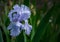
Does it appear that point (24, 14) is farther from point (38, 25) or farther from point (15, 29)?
point (38, 25)

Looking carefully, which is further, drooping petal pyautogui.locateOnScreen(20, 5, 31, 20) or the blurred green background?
the blurred green background

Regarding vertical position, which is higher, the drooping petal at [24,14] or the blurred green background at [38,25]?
the drooping petal at [24,14]

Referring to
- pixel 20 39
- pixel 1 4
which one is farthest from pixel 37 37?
pixel 1 4

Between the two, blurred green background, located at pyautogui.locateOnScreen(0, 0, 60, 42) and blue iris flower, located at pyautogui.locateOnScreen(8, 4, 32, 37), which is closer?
blue iris flower, located at pyautogui.locateOnScreen(8, 4, 32, 37)

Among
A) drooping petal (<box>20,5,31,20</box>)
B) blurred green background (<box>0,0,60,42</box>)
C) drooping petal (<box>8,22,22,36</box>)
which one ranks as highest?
drooping petal (<box>20,5,31,20</box>)

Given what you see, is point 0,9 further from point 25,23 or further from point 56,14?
point 25,23

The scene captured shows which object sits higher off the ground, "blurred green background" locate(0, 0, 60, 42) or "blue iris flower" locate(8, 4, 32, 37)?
"blue iris flower" locate(8, 4, 32, 37)

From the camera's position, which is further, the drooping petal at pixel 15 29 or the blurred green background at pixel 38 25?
the blurred green background at pixel 38 25

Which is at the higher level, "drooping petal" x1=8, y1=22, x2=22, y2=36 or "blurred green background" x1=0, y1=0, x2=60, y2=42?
"drooping petal" x1=8, y1=22, x2=22, y2=36

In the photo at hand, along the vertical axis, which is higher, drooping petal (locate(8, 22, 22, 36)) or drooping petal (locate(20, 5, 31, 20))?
drooping petal (locate(20, 5, 31, 20))

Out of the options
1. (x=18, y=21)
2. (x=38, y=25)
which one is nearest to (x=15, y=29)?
(x=18, y=21)

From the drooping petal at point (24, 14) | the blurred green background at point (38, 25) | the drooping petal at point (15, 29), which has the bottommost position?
the blurred green background at point (38, 25)
